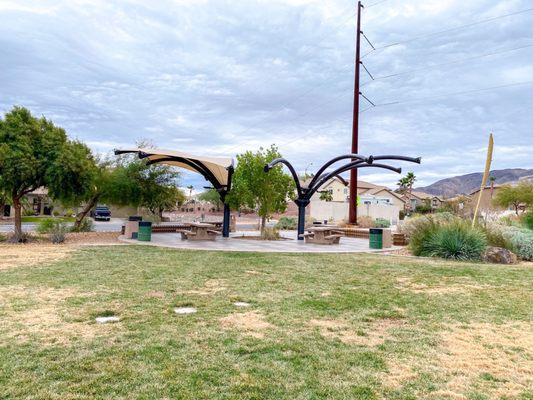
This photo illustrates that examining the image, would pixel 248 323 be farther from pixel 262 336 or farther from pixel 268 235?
pixel 268 235

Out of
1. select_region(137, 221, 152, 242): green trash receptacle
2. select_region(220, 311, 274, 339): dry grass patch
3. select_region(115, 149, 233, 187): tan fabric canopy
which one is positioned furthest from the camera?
select_region(115, 149, 233, 187): tan fabric canopy

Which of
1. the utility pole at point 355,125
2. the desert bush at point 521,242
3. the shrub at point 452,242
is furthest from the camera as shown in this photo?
the utility pole at point 355,125

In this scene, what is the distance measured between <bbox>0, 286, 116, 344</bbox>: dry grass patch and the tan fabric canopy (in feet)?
37.6

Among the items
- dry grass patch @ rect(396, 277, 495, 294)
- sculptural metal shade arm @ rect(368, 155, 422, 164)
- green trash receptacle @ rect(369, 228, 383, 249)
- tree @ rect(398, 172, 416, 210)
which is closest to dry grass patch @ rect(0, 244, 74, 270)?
dry grass patch @ rect(396, 277, 495, 294)

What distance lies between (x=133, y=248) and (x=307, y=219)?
19516 mm

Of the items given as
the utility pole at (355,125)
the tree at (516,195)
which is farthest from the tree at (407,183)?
the utility pole at (355,125)

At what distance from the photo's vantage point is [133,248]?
13.9 m

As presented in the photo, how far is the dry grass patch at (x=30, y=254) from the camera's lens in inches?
397

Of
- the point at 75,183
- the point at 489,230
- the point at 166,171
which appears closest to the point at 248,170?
the point at 166,171

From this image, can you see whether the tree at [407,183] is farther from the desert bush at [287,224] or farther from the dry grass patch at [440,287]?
the dry grass patch at [440,287]

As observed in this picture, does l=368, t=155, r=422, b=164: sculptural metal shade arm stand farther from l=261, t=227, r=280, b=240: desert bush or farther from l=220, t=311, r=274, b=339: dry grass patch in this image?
l=220, t=311, r=274, b=339: dry grass patch

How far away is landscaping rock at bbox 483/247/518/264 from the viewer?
1272cm

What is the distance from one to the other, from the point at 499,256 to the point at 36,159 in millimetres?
16021

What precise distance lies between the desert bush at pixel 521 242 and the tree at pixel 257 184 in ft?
33.1
